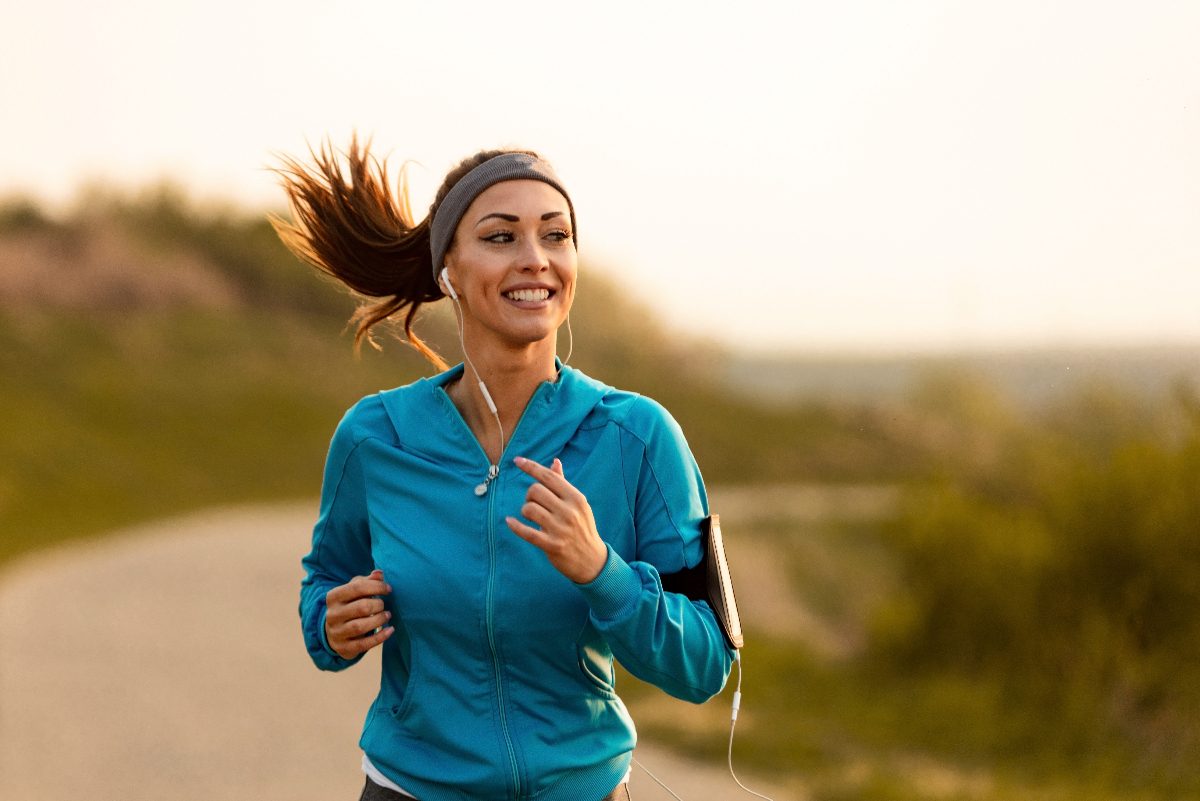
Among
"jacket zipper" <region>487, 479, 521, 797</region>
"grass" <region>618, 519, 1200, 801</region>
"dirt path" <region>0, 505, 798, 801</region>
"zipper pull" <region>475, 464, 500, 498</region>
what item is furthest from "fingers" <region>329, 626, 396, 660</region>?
"grass" <region>618, 519, 1200, 801</region>

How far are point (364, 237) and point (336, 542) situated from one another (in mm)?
736

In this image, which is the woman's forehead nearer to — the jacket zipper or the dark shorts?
the jacket zipper

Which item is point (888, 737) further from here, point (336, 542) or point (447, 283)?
point (447, 283)

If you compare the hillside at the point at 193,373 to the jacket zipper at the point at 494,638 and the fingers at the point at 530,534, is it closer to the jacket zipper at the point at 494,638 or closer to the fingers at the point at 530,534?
the jacket zipper at the point at 494,638

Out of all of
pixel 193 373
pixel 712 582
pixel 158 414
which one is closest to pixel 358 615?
pixel 712 582

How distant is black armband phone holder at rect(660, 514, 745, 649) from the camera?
2713mm

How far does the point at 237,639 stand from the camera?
39.6 feet

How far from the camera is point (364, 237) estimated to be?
11.2ft

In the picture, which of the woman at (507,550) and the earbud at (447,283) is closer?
the woman at (507,550)

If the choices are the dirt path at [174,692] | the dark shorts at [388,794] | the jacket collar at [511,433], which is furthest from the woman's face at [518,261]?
the dirt path at [174,692]

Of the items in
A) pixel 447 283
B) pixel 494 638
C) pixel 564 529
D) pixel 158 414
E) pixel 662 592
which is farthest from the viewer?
pixel 158 414

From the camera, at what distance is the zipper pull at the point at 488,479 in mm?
2770

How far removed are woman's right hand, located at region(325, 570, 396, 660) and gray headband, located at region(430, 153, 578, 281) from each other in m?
0.68

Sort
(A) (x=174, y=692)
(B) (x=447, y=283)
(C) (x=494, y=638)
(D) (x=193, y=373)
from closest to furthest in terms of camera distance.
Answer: (C) (x=494, y=638)
(B) (x=447, y=283)
(A) (x=174, y=692)
(D) (x=193, y=373)
